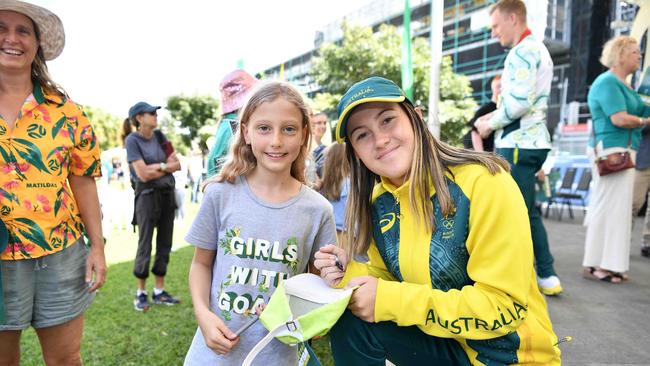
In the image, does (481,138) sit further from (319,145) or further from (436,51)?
(319,145)

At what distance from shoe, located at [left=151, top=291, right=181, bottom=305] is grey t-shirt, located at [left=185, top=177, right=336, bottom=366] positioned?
8.72ft

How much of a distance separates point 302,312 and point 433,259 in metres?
0.48

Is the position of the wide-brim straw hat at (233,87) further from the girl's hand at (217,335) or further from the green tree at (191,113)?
the green tree at (191,113)

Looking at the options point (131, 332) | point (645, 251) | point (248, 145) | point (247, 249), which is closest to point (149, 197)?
point (131, 332)

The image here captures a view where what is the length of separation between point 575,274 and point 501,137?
1783mm

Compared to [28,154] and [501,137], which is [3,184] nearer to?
[28,154]

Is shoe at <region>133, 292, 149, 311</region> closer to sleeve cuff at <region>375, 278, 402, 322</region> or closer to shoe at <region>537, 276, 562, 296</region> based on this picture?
sleeve cuff at <region>375, 278, 402, 322</region>

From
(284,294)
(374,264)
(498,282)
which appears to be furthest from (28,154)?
(498,282)

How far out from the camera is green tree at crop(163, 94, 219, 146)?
141ft

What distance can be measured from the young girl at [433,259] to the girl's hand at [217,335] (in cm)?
38

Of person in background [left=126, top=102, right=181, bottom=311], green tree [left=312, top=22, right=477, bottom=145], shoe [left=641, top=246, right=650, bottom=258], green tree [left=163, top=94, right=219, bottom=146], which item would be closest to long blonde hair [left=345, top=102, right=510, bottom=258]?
person in background [left=126, top=102, right=181, bottom=311]

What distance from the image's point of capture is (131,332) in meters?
3.41

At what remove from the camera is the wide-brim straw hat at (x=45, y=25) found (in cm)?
169

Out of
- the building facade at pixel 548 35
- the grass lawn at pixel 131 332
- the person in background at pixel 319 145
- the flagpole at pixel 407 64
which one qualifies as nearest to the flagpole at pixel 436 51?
the flagpole at pixel 407 64
